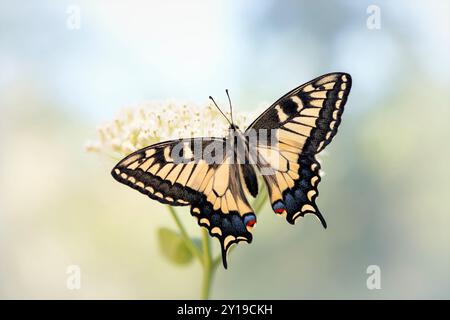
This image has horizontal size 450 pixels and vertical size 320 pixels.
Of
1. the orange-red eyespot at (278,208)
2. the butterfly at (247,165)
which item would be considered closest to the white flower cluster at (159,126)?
the butterfly at (247,165)

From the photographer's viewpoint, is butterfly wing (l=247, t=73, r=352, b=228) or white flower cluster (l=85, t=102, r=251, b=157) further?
white flower cluster (l=85, t=102, r=251, b=157)

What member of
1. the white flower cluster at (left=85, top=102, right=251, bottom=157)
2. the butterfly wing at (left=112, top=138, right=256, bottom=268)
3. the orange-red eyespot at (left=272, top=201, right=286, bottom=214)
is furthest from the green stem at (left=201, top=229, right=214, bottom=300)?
the white flower cluster at (left=85, top=102, right=251, bottom=157)

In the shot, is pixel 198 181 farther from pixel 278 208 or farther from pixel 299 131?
pixel 299 131

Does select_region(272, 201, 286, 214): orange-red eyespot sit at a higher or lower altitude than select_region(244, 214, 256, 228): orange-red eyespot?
higher

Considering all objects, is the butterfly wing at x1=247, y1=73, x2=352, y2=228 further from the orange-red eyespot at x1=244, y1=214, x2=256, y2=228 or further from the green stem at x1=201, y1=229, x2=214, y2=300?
the green stem at x1=201, y1=229, x2=214, y2=300

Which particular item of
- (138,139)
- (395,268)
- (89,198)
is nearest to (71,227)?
(89,198)
